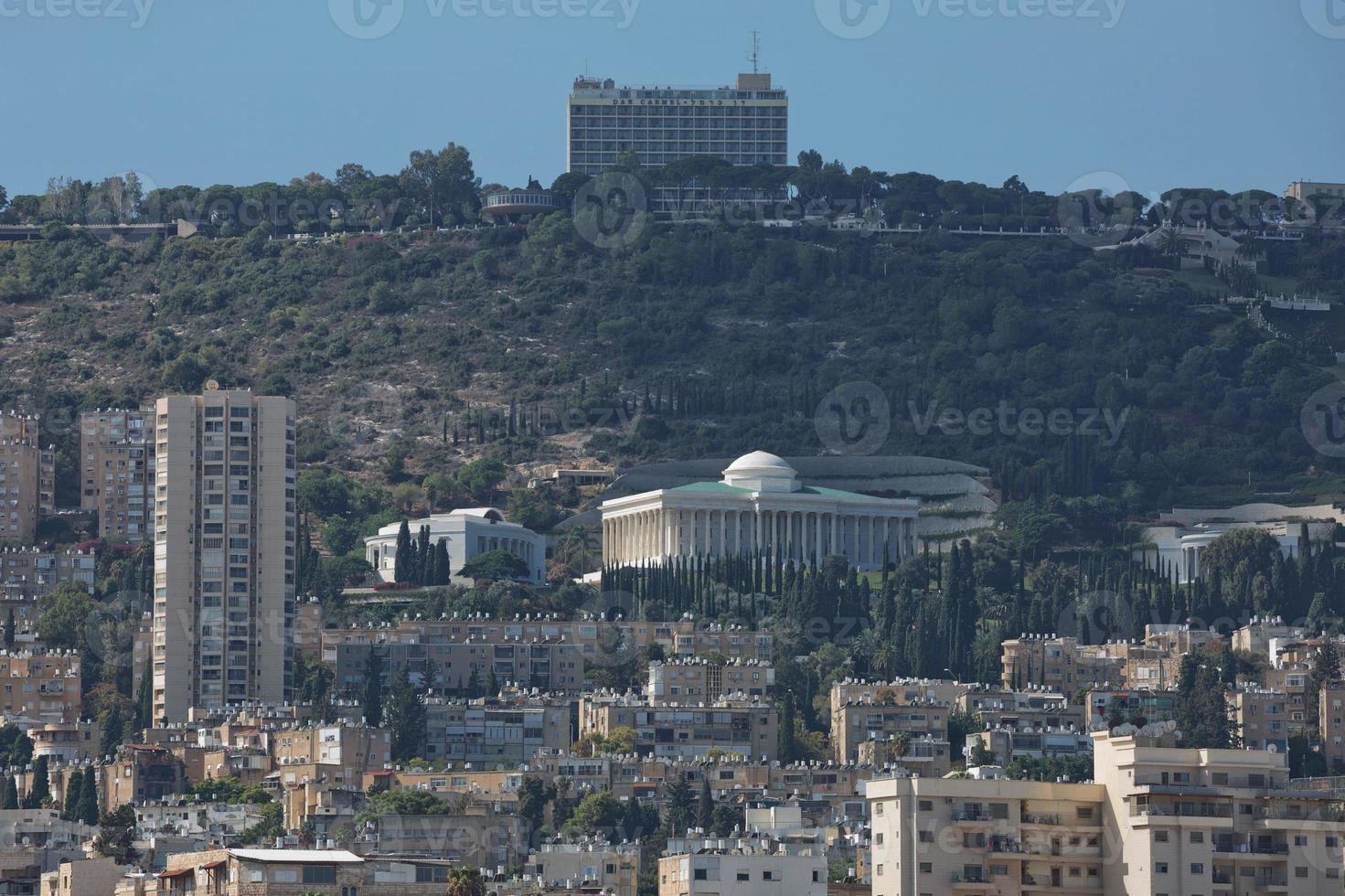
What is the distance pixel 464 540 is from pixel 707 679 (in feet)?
129

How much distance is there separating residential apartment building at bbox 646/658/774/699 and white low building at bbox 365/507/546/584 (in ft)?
115

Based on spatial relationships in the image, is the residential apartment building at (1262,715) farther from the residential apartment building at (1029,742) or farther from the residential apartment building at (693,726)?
the residential apartment building at (693,726)

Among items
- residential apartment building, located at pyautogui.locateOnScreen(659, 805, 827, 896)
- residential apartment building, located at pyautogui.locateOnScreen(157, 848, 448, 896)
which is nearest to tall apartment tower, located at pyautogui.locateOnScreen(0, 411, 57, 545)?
residential apartment building, located at pyautogui.locateOnScreen(659, 805, 827, 896)

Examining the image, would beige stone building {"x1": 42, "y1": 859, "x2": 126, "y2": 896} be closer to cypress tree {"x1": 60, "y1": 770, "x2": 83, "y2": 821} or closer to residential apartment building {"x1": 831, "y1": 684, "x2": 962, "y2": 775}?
cypress tree {"x1": 60, "y1": 770, "x2": 83, "y2": 821}

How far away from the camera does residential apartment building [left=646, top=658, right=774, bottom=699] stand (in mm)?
156250

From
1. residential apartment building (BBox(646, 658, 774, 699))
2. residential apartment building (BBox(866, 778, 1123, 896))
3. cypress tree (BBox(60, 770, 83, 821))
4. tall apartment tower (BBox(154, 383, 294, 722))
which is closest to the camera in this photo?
residential apartment building (BBox(866, 778, 1123, 896))

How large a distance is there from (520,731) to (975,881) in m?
65.7

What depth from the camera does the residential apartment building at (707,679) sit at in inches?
6152

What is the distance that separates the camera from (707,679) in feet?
517

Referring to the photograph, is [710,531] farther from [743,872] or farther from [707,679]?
[743,872]

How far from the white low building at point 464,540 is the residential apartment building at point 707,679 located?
35.1 meters

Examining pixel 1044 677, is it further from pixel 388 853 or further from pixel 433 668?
pixel 388 853

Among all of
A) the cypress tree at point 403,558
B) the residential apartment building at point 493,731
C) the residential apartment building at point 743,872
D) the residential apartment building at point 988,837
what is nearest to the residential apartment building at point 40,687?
the residential apartment building at point 493,731

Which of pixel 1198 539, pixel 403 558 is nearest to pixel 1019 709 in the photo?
pixel 1198 539
